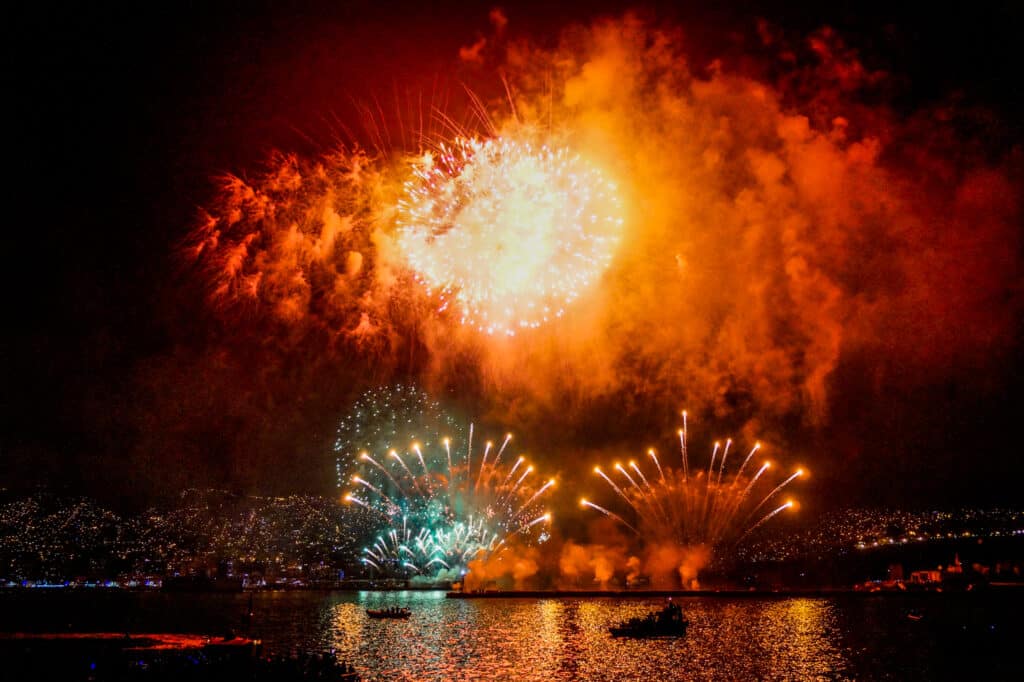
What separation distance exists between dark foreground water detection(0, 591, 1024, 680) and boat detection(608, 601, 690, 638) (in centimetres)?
94

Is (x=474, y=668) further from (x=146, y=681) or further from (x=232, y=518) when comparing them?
(x=232, y=518)

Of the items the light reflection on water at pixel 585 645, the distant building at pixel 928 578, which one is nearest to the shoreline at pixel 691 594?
the light reflection on water at pixel 585 645

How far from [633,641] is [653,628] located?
1760 millimetres

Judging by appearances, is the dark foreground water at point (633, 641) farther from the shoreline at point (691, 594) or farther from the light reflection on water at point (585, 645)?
the shoreline at point (691, 594)

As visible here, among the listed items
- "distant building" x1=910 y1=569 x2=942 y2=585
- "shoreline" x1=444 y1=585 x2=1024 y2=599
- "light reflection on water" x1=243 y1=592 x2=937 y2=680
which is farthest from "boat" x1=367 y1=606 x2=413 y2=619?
"distant building" x1=910 y1=569 x2=942 y2=585

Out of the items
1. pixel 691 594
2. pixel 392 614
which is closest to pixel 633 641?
pixel 392 614

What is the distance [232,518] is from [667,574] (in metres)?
129

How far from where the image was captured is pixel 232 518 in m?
165

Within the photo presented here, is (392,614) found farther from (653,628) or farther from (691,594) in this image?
(691,594)

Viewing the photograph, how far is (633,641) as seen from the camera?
3086 centimetres

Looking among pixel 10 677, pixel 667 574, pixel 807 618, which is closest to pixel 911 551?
pixel 667 574

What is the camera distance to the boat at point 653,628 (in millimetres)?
32094

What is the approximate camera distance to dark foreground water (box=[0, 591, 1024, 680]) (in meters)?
24.1

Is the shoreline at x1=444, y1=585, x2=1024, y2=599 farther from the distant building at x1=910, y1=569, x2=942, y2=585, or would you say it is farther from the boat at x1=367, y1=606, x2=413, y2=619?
the boat at x1=367, y1=606, x2=413, y2=619
